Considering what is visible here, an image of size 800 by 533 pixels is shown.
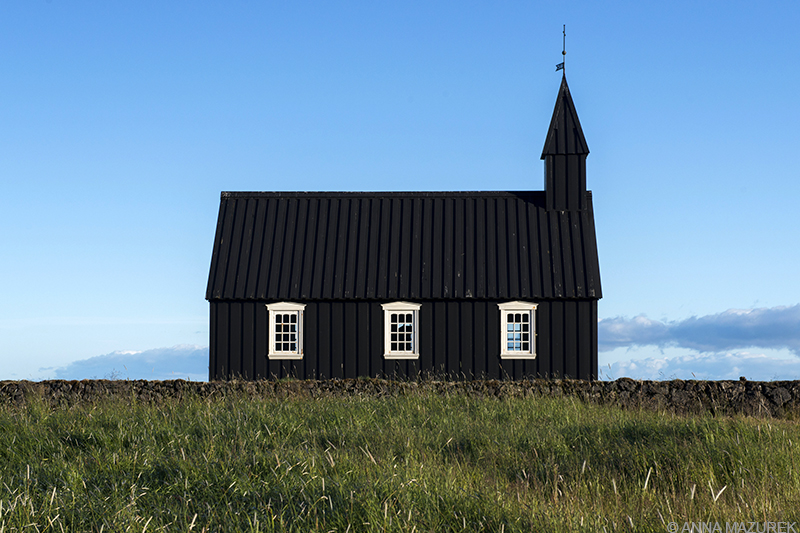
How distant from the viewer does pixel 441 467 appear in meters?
6.98

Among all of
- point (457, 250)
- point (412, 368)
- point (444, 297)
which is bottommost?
point (412, 368)

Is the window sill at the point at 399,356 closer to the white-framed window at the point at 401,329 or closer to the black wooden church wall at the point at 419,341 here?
the white-framed window at the point at 401,329

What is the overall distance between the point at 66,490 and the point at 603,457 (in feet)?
21.1

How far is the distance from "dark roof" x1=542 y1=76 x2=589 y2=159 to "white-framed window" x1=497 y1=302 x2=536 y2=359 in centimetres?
646

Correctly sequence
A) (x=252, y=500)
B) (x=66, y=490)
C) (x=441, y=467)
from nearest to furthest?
(x=252, y=500) < (x=66, y=490) < (x=441, y=467)

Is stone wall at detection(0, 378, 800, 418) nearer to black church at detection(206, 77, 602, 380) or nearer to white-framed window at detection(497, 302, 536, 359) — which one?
black church at detection(206, 77, 602, 380)

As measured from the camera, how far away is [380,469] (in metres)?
6.56

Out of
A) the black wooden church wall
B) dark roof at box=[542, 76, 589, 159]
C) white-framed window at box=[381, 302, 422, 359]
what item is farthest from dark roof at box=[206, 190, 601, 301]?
dark roof at box=[542, 76, 589, 159]

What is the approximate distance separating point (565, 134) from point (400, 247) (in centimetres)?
781

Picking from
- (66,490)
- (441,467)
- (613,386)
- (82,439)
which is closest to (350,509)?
(441,467)

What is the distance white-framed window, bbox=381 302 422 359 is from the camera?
72.5 ft

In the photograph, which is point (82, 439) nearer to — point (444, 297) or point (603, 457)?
point (603, 457)

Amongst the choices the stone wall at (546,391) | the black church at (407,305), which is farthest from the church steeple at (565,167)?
the stone wall at (546,391)

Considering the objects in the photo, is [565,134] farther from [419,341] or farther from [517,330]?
[419,341]
